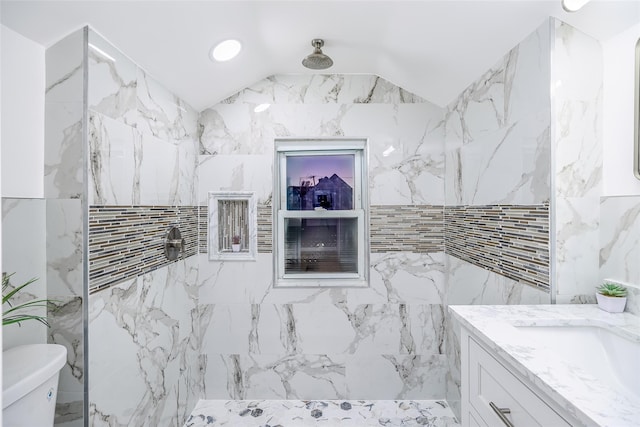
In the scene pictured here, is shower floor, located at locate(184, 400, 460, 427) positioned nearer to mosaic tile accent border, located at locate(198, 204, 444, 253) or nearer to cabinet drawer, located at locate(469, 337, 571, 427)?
mosaic tile accent border, located at locate(198, 204, 444, 253)

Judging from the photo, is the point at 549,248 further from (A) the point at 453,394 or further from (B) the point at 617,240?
(A) the point at 453,394

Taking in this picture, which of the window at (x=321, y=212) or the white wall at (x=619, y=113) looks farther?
the window at (x=321, y=212)

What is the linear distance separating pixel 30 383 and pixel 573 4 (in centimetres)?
217

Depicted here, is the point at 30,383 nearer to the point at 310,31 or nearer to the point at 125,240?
the point at 125,240

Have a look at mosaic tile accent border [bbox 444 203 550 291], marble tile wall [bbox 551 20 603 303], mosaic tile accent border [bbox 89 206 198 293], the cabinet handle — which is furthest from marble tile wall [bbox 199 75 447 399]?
the cabinet handle

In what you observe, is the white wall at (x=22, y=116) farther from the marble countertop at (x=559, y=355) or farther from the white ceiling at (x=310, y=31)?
the marble countertop at (x=559, y=355)

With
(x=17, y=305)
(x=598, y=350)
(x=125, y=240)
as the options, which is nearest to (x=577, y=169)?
(x=598, y=350)

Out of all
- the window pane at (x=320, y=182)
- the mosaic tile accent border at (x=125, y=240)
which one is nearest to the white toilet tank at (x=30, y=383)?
the mosaic tile accent border at (x=125, y=240)

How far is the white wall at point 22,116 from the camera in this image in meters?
1.13

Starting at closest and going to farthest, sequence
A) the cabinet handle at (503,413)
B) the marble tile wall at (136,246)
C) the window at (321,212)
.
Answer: the cabinet handle at (503,413) < the marble tile wall at (136,246) < the window at (321,212)

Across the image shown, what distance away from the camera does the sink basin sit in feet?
3.22

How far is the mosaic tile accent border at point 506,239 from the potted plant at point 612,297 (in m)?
0.17

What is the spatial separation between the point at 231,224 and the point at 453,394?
1855mm

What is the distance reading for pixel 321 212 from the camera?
96.4 inches
